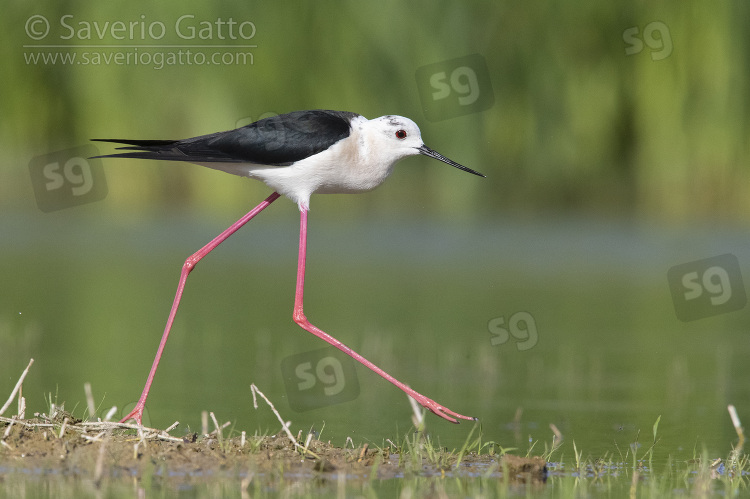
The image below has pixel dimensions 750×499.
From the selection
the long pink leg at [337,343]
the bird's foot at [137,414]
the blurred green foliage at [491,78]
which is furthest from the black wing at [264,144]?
the blurred green foliage at [491,78]

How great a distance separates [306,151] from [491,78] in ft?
31.1

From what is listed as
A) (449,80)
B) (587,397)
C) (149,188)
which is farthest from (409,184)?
(587,397)

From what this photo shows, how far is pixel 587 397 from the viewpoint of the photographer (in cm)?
872

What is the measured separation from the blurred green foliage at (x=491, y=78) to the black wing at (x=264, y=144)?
8332 mm

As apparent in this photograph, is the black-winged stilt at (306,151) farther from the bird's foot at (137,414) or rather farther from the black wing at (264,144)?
the bird's foot at (137,414)

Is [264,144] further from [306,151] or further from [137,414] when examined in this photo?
[137,414]

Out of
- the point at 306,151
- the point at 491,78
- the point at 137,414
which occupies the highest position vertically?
the point at 491,78

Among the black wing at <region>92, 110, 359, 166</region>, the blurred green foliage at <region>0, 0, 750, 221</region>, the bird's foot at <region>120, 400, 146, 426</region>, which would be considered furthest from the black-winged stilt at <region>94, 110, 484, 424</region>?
the blurred green foliage at <region>0, 0, 750, 221</region>

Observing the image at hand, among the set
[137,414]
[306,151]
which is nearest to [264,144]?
[306,151]

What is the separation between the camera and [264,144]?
23.6ft

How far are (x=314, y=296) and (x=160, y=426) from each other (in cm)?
608

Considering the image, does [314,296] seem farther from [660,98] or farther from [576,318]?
[660,98]

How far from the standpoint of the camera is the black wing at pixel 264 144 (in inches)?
283

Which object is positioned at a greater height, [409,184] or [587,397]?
[409,184]
